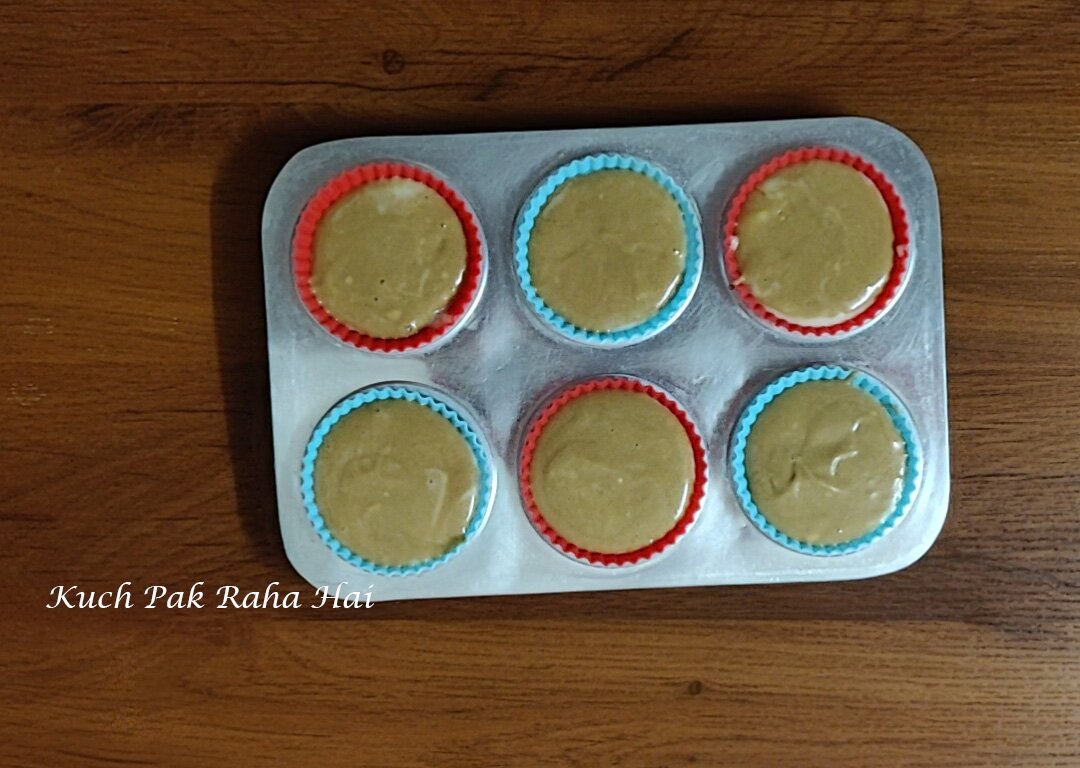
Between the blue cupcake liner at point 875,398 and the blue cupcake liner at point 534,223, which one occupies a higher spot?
the blue cupcake liner at point 534,223

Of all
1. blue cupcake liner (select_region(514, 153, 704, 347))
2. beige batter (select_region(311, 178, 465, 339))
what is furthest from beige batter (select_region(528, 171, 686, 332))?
beige batter (select_region(311, 178, 465, 339))

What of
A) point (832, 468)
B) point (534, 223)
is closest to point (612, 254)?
point (534, 223)

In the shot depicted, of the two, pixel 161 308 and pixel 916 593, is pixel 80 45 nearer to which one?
pixel 161 308

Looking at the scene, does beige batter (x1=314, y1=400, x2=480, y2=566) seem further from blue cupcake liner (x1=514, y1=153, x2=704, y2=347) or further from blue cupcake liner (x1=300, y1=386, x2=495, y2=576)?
blue cupcake liner (x1=514, y1=153, x2=704, y2=347)

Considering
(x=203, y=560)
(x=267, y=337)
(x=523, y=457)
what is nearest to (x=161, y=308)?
(x=267, y=337)

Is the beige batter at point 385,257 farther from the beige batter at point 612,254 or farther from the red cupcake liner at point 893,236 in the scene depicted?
the red cupcake liner at point 893,236

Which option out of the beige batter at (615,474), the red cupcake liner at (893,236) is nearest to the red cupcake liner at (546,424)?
the beige batter at (615,474)
